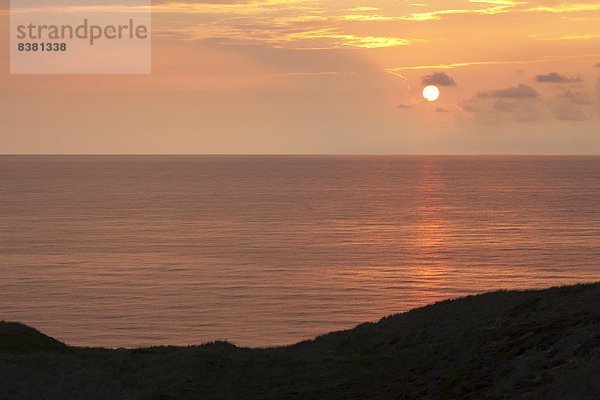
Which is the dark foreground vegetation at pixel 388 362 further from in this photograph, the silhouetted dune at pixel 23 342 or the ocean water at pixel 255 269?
the ocean water at pixel 255 269

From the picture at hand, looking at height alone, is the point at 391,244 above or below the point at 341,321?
above

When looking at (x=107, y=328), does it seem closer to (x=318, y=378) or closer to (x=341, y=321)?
(x=341, y=321)

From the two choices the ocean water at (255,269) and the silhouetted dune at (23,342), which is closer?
Result: the silhouetted dune at (23,342)

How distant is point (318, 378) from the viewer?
110ft

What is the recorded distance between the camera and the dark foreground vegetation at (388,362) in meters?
27.3

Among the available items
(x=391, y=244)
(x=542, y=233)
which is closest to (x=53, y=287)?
(x=391, y=244)

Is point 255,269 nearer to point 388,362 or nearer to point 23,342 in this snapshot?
point 23,342

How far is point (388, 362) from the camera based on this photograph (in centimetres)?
3478

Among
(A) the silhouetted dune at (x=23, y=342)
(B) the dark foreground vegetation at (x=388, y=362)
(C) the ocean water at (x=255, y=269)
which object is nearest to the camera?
(B) the dark foreground vegetation at (x=388, y=362)

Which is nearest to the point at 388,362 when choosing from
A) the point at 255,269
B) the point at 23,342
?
the point at 23,342

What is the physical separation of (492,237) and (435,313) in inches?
4311

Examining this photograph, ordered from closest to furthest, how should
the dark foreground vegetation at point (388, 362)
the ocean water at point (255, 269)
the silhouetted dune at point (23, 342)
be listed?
the dark foreground vegetation at point (388, 362) < the silhouetted dune at point (23, 342) < the ocean water at point (255, 269)

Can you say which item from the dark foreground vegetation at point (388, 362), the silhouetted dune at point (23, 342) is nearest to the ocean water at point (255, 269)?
the silhouetted dune at point (23, 342)

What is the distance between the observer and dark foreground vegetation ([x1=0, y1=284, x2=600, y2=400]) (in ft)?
89.5
